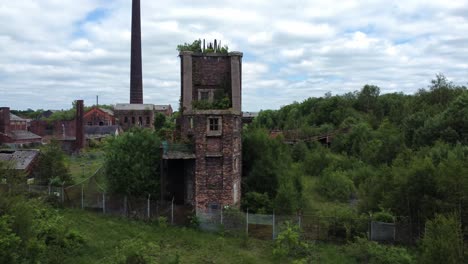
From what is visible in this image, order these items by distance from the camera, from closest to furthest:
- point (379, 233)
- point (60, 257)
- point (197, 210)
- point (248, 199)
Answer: point (60, 257)
point (379, 233)
point (197, 210)
point (248, 199)

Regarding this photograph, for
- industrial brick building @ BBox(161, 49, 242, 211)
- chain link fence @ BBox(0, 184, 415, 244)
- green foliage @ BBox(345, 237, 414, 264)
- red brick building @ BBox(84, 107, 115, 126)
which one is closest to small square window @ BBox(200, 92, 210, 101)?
industrial brick building @ BBox(161, 49, 242, 211)

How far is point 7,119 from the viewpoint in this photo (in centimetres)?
6209

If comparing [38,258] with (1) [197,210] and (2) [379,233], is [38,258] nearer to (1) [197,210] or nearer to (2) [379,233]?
(1) [197,210]

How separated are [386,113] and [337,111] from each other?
8627 millimetres

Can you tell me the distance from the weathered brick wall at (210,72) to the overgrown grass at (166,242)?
30.2 feet

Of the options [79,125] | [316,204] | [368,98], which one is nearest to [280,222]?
[316,204]

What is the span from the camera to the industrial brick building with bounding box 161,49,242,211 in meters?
23.9

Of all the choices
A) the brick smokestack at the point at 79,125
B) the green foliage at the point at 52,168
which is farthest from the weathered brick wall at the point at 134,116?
the green foliage at the point at 52,168

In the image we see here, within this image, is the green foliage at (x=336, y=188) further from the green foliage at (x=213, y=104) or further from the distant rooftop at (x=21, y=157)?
the distant rooftop at (x=21, y=157)

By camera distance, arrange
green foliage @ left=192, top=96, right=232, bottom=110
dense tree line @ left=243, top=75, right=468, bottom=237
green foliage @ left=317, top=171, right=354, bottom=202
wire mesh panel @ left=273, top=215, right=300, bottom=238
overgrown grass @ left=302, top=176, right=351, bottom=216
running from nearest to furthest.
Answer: dense tree line @ left=243, top=75, right=468, bottom=237
wire mesh panel @ left=273, top=215, right=300, bottom=238
green foliage @ left=192, top=96, right=232, bottom=110
overgrown grass @ left=302, top=176, right=351, bottom=216
green foliage @ left=317, top=171, right=354, bottom=202

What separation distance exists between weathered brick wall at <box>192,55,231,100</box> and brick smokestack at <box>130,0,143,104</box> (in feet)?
185

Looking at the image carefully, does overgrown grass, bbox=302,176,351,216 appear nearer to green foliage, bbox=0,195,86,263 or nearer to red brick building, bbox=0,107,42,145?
green foliage, bbox=0,195,86,263

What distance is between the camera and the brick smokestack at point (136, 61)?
260 feet

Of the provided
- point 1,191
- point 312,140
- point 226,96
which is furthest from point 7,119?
point 1,191
